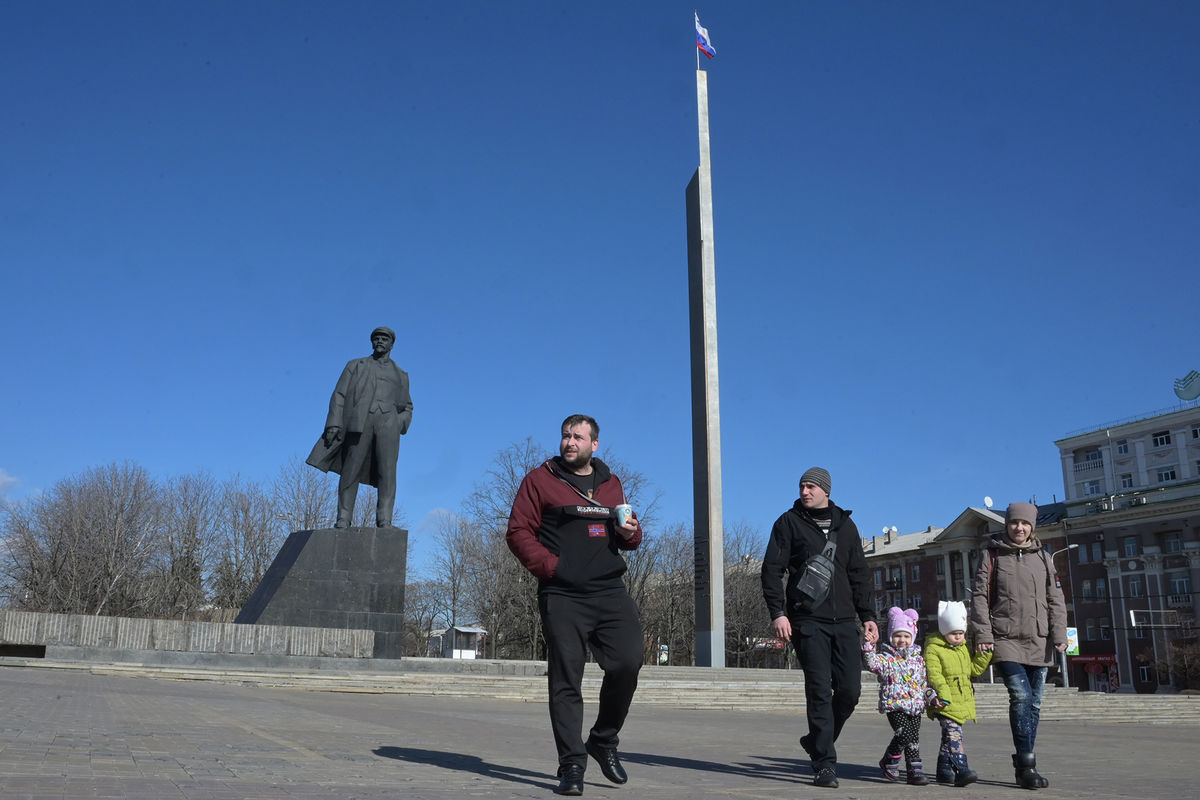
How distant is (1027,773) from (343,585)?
39.2ft

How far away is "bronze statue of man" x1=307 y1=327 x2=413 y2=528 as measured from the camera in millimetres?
15758

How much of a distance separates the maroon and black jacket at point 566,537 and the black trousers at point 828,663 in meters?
1.21

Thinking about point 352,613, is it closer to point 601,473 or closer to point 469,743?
point 469,743

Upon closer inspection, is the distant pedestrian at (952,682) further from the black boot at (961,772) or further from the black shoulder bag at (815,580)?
the black shoulder bag at (815,580)

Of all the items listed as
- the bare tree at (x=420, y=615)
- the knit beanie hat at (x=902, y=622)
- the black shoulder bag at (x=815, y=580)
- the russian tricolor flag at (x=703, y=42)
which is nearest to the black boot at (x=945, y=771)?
the knit beanie hat at (x=902, y=622)

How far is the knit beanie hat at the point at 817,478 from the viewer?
17.5 ft

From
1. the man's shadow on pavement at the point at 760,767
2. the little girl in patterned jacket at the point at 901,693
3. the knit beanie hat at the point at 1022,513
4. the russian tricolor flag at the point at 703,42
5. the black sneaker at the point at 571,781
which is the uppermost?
the russian tricolor flag at the point at 703,42

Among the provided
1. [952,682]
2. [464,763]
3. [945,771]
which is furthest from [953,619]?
[464,763]

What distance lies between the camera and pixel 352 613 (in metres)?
14.9

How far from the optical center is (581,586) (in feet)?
13.9

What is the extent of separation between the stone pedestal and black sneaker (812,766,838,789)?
1126 cm

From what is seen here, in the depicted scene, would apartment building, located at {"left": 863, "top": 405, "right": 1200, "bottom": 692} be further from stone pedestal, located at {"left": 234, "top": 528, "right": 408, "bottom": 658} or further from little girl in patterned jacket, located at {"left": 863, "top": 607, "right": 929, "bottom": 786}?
little girl in patterned jacket, located at {"left": 863, "top": 607, "right": 929, "bottom": 786}

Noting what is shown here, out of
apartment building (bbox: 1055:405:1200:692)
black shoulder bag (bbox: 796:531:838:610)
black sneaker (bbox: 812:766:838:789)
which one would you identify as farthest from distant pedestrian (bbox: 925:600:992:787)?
apartment building (bbox: 1055:405:1200:692)

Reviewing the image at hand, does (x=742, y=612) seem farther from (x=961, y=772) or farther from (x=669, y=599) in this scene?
(x=961, y=772)
